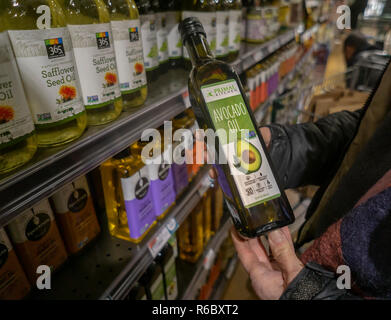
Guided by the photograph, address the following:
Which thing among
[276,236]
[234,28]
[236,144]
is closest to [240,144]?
[236,144]

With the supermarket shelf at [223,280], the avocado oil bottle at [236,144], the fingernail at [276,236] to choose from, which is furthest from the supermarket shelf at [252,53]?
the supermarket shelf at [223,280]

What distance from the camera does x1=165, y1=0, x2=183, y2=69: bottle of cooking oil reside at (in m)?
1.01

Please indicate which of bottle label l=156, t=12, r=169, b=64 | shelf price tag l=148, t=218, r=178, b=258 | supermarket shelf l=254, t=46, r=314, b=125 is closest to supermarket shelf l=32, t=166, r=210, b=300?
shelf price tag l=148, t=218, r=178, b=258

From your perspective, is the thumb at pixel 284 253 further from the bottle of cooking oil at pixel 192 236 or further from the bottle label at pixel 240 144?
the bottle of cooking oil at pixel 192 236

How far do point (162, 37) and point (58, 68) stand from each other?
22.7 inches

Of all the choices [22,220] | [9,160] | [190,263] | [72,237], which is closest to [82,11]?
[9,160]

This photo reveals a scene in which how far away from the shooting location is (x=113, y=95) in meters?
0.64

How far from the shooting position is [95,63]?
0.58 meters

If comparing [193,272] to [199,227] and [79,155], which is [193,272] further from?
[79,155]

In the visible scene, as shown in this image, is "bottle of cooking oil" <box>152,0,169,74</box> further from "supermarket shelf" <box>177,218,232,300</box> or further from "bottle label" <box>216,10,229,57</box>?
"supermarket shelf" <box>177,218,232,300</box>

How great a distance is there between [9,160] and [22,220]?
24 centimetres

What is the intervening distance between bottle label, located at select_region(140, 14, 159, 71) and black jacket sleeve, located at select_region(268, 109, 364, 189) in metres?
0.49

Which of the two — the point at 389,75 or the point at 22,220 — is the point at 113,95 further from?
the point at 389,75

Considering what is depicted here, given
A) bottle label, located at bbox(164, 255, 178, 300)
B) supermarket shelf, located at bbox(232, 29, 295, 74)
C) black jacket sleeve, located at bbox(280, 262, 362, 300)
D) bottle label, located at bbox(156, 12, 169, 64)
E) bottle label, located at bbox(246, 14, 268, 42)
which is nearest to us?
black jacket sleeve, located at bbox(280, 262, 362, 300)
